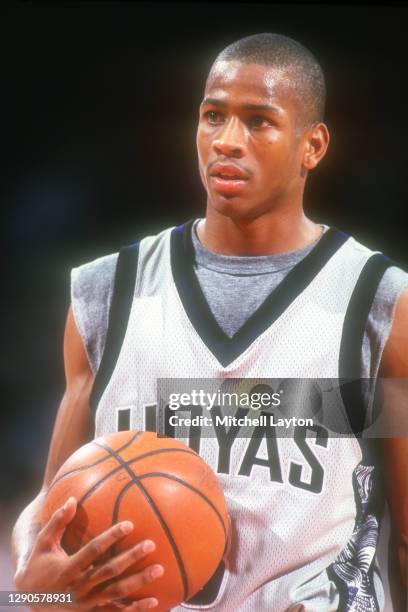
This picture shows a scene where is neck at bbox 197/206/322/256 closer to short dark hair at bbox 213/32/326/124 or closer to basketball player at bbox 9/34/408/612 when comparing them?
basketball player at bbox 9/34/408/612

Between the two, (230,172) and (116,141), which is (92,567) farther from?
(116,141)

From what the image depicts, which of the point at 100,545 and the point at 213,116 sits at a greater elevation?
the point at 213,116

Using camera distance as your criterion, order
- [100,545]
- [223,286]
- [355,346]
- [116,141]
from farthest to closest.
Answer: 1. [116,141]
2. [223,286]
3. [355,346]
4. [100,545]

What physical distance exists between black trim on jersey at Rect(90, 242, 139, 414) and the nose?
0.35 meters

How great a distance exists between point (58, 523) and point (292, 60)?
1086 millimetres

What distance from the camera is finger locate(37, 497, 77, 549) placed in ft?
4.75

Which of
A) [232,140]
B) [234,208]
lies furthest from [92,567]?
[232,140]

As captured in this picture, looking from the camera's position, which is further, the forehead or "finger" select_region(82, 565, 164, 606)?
the forehead

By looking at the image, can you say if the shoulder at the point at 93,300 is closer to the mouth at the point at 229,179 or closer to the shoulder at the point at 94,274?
the shoulder at the point at 94,274

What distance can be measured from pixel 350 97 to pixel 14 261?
2.98 ft

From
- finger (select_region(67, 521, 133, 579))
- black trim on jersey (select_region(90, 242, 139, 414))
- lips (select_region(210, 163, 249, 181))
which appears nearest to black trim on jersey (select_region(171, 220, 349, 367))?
black trim on jersey (select_region(90, 242, 139, 414))

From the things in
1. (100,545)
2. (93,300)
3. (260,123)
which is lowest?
(100,545)

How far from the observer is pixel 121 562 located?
144cm

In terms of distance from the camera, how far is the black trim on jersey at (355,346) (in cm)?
174
